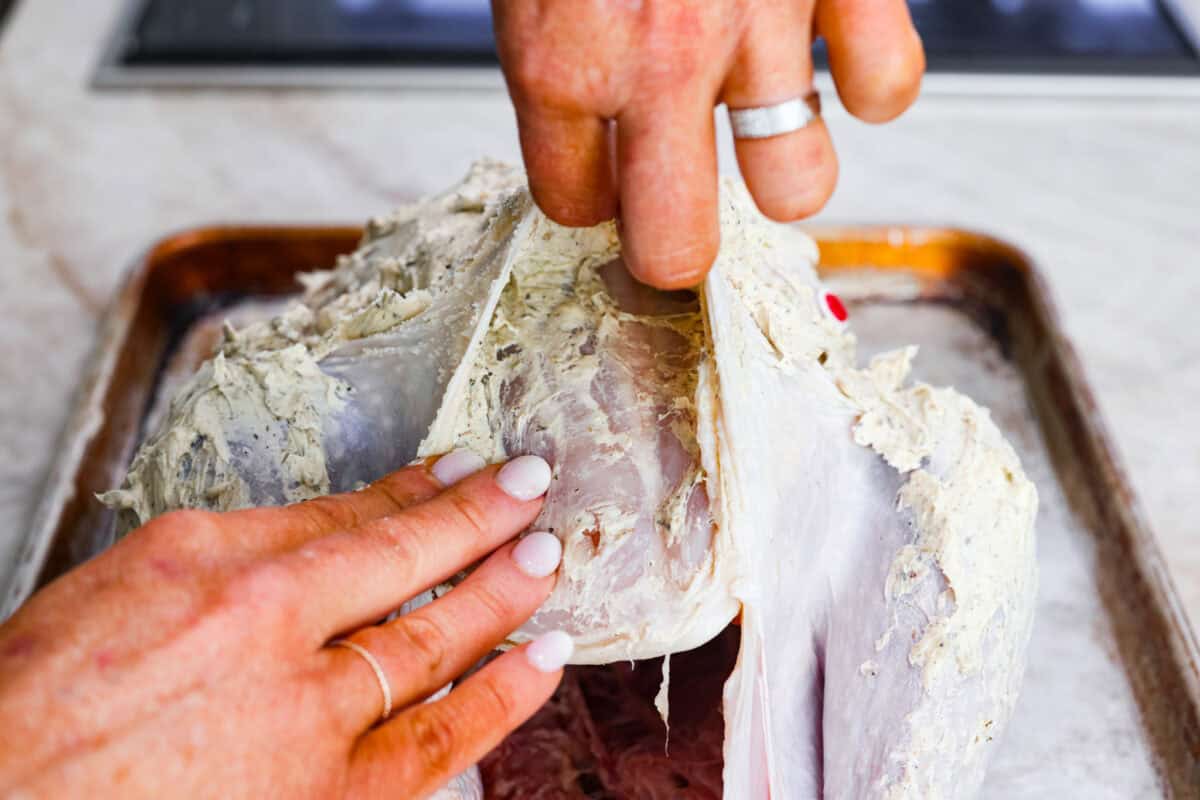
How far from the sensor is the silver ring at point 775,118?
1.69ft

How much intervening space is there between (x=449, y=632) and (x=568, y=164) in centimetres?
27

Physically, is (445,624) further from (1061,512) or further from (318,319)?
(1061,512)

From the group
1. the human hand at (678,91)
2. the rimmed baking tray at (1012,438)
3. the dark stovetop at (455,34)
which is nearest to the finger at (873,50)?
the human hand at (678,91)

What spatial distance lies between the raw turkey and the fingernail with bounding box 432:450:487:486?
2 cm

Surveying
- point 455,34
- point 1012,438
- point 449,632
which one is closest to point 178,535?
point 449,632

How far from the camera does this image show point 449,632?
0.59 meters

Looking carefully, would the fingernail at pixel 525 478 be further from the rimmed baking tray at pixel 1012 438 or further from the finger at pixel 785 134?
the rimmed baking tray at pixel 1012 438

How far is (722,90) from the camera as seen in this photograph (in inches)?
20.3

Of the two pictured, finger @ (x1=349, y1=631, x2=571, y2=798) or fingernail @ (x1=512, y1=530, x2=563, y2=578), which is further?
fingernail @ (x1=512, y1=530, x2=563, y2=578)

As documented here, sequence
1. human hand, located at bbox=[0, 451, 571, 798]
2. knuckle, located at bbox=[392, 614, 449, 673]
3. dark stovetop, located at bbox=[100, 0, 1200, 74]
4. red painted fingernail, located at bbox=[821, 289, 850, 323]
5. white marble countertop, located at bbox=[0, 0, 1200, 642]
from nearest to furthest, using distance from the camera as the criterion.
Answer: human hand, located at bbox=[0, 451, 571, 798], knuckle, located at bbox=[392, 614, 449, 673], red painted fingernail, located at bbox=[821, 289, 850, 323], white marble countertop, located at bbox=[0, 0, 1200, 642], dark stovetop, located at bbox=[100, 0, 1200, 74]

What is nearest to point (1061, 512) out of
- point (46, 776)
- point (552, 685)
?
→ point (552, 685)

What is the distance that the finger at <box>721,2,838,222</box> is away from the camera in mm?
498

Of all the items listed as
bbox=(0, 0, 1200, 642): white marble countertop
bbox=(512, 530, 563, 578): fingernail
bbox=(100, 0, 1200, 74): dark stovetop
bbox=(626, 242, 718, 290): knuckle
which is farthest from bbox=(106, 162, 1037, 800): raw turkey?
bbox=(100, 0, 1200, 74): dark stovetop

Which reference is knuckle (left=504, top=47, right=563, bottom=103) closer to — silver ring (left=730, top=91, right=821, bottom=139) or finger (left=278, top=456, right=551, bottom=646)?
silver ring (left=730, top=91, right=821, bottom=139)
